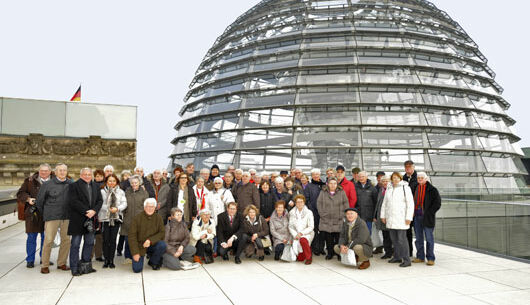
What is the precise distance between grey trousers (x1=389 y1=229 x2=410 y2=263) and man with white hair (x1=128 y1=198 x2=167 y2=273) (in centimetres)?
488

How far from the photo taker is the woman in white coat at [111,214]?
6.66m

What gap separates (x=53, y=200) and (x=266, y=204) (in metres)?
4.63

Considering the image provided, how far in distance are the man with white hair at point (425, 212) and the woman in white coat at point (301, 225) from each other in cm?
234

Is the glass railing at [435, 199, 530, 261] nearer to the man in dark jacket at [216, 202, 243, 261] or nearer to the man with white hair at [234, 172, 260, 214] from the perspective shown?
the man with white hair at [234, 172, 260, 214]

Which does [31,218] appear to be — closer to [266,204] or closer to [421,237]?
[266,204]

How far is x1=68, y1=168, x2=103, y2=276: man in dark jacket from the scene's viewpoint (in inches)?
240

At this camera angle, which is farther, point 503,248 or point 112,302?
point 503,248

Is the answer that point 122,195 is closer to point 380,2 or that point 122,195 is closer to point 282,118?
point 282,118

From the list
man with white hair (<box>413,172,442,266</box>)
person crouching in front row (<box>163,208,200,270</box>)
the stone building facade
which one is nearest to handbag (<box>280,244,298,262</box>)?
person crouching in front row (<box>163,208,200,270</box>)

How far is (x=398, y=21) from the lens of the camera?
691 inches

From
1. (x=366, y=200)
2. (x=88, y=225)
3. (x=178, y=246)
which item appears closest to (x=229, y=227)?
(x=178, y=246)

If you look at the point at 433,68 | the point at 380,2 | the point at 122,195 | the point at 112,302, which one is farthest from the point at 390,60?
the point at 112,302

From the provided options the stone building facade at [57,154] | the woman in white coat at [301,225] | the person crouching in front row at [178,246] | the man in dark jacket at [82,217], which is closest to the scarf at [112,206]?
the man in dark jacket at [82,217]

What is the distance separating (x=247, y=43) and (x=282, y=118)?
19.8ft
